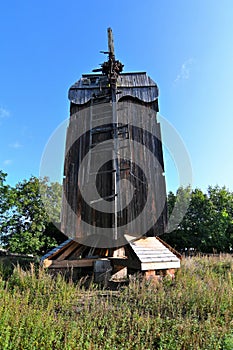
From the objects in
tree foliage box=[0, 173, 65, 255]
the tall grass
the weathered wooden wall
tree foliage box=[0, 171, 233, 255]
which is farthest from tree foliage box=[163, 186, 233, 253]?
the tall grass

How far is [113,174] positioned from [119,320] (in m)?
5.37

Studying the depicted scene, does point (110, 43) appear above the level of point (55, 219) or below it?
above

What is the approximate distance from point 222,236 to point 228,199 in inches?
164

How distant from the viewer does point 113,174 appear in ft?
28.9

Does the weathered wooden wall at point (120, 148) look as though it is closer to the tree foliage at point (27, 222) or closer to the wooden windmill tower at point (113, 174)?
the wooden windmill tower at point (113, 174)

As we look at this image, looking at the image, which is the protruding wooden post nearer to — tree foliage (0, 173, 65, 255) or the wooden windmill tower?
the wooden windmill tower

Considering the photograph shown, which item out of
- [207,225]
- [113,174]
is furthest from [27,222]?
[207,225]

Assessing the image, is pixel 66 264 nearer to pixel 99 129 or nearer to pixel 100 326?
pixel 100 326

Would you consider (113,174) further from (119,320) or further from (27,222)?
(27,222)

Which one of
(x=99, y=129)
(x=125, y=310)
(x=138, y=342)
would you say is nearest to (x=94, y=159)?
(x=99, y=129)

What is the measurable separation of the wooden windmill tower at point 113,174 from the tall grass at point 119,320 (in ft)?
7.49

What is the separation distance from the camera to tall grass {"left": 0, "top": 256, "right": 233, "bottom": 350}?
333 centimetres

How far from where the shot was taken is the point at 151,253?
292 inches

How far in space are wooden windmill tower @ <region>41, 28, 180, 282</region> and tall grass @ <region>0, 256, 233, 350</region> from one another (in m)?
2.28
